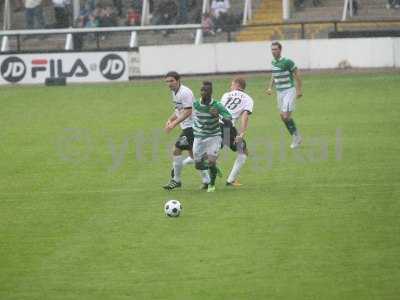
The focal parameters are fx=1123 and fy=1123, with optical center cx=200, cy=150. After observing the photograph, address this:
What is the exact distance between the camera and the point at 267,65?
40219 millimetres

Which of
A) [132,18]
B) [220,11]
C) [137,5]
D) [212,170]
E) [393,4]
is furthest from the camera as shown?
[137,5]

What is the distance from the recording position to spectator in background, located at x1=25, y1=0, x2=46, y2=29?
154 ft

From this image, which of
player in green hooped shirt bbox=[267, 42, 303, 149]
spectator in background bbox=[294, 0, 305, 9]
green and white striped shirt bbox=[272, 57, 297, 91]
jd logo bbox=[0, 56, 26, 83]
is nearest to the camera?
player in green hooped shirt bbox=[267, 42, 303, 149]

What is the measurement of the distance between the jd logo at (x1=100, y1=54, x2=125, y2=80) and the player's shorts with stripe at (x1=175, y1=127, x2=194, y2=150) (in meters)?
20.0

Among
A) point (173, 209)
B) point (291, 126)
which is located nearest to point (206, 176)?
point (173, 209)

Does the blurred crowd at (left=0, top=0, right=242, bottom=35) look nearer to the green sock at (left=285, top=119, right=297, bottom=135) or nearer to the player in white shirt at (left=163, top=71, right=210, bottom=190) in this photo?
the green sock at (left=285, top=119, right=297, bottom=135)

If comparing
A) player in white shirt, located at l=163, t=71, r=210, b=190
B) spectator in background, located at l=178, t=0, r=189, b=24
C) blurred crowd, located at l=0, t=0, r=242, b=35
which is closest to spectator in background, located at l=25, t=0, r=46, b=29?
blurred crowd, located at l=0, t=0, r=242, b=35

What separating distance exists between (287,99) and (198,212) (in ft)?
25.9

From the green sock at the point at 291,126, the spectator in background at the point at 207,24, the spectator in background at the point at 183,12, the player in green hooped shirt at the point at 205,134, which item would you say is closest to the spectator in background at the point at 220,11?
the spectator in background at the point at 207,24

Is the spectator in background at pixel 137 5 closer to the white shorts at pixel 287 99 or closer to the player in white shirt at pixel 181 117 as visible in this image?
the white shorts at pixel 287 99

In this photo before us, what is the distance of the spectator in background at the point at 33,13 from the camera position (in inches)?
1843

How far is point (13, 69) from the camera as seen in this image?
40812 mm

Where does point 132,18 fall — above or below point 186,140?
above

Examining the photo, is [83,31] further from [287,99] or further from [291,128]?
[291,128]
